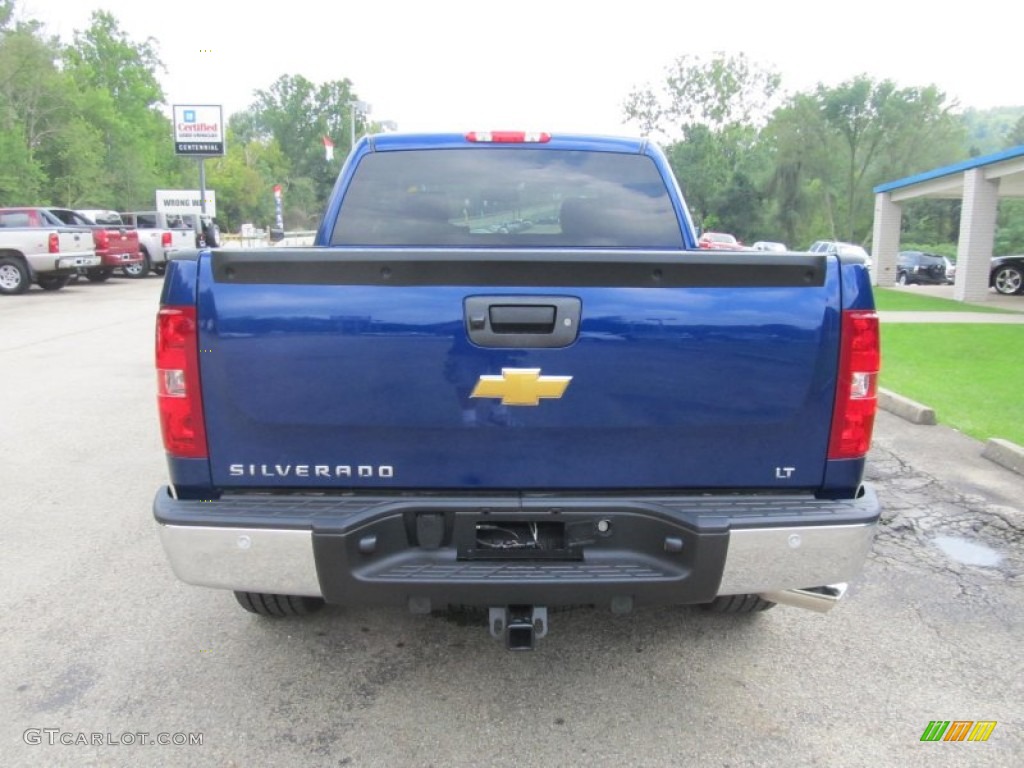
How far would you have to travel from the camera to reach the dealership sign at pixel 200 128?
123 feet

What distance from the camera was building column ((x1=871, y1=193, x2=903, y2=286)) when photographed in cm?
2931

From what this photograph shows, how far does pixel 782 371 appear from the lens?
8.65 ft

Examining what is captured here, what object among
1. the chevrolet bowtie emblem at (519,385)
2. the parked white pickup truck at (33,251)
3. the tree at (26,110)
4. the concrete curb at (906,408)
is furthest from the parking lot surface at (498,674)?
the tree at (26,110)

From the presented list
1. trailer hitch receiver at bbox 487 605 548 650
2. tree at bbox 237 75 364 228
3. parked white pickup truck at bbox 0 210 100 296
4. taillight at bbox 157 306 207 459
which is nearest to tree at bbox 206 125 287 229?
tree at bbox 237 75 364 228

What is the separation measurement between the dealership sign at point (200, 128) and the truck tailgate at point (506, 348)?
3851cm

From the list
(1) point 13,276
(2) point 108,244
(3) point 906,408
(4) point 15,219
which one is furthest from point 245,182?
(3) point 906,408

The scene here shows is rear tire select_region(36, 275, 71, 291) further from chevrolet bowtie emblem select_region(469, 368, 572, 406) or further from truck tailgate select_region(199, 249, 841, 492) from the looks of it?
chevrolet bowtie emblem select_region(469, 368, 572, 406)

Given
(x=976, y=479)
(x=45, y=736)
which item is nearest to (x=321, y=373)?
(x=45, y=736)

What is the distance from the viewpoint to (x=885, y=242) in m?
29.5

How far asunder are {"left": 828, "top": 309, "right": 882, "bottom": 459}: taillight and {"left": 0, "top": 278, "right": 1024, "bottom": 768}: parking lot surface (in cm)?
106

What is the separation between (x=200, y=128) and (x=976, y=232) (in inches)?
1267

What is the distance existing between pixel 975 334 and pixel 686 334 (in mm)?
13389

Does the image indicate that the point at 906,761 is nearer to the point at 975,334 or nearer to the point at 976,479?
the point at 976,479

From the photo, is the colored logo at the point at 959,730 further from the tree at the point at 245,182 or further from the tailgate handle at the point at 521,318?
the tree at the point at 245,182
